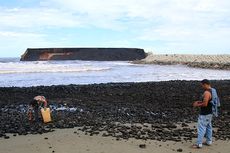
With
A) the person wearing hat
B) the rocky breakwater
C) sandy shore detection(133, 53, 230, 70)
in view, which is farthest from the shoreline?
sandy shore detection(133, 53, 230, 70)

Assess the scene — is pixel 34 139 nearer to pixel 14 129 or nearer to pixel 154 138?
pixel 14 129

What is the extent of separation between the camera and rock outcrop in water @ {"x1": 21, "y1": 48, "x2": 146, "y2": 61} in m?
131

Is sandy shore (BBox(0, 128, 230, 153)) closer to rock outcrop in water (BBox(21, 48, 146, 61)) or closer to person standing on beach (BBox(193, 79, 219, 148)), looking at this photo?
person standing on beach (BBox(193, 79, 219, 148))

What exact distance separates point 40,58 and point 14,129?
12152 centimetres

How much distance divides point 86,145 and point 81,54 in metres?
125

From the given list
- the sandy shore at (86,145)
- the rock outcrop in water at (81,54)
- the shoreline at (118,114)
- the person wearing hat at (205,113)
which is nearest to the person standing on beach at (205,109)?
the person wearing hat at (205,113)

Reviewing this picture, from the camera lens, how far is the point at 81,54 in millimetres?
134250

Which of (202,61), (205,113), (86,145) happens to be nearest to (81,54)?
(202,61)

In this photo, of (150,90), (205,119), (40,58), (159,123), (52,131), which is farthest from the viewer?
(40,58)

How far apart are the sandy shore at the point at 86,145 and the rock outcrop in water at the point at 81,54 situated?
387 feet

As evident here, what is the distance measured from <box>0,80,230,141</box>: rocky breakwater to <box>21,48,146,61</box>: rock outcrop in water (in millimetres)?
105994

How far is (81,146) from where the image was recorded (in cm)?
1011

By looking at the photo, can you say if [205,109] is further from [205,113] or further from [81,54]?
[81,54]

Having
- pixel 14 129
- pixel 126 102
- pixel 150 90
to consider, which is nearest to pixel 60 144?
pixel 14 129
